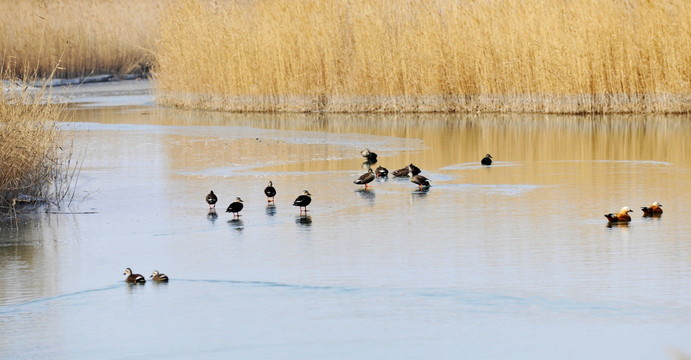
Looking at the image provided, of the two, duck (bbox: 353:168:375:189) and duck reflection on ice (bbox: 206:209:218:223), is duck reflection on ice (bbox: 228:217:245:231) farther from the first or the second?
duck (bbox: 353:168:375:189)

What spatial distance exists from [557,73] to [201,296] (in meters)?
15.2

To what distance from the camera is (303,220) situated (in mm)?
10484

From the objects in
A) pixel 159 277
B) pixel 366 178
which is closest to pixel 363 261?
pixel 159 277

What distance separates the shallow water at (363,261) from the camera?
6422 mm

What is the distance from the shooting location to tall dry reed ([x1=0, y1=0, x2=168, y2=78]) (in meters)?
31.9

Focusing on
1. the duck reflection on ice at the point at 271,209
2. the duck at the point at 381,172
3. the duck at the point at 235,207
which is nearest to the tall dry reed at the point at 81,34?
the duck at the point at 381,172

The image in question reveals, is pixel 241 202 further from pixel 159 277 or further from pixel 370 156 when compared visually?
pixel 370 156

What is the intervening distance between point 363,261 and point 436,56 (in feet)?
48.7

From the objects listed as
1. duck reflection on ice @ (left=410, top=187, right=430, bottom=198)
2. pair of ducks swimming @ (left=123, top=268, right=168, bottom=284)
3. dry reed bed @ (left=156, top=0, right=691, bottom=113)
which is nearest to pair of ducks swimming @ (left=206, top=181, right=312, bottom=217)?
duck reflection on ice @ (left=410, top=187, right=430, bottom=198)

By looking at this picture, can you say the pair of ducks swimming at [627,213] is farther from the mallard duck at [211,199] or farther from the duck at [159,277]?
the duck at [159,277]

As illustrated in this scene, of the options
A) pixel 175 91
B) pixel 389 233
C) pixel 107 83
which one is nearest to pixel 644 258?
pixel 389 233

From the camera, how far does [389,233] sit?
9734 millimetres

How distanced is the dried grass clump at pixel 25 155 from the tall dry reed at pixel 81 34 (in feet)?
60.9

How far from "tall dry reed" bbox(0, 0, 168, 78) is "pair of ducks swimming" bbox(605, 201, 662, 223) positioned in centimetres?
2257
